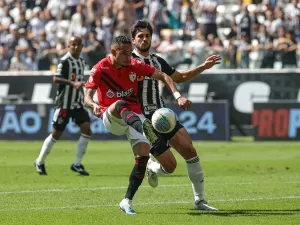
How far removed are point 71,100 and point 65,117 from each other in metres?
0.39

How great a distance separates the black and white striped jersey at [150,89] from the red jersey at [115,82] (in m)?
0.56

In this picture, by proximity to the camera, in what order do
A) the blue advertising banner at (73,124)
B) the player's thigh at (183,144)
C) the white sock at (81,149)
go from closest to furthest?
the player's thigh at (183,144)
the white sock at (81,149)
the blue advertising banner at (73,124)

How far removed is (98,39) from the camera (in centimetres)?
3058

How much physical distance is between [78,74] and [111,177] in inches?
102

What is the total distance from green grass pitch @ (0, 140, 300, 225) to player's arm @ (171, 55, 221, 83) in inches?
67.1

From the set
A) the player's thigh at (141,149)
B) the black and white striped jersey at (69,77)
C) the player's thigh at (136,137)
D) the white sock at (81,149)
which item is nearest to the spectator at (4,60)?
the black and white striped jersey at (69,77)

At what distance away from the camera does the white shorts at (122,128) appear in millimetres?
10852

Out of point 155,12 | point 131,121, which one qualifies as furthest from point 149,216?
point 155,12

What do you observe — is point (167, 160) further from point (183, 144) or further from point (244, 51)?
point (244, 51)

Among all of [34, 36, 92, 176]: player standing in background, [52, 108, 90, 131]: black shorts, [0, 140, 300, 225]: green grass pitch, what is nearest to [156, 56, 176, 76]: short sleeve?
[0, 140, 300, 225]: green grass pitch

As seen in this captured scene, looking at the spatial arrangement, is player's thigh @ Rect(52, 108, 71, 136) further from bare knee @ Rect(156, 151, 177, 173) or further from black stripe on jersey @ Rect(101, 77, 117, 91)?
black stripe on jersey @ Rect(101, 77, 117, 91)

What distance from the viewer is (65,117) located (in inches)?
696

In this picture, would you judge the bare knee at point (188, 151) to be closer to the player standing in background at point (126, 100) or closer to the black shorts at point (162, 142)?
the black shorts at point (162, 142)

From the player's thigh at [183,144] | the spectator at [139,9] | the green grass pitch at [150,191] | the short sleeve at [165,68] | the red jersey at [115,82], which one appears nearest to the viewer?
the green grass pitch at [150,191]
